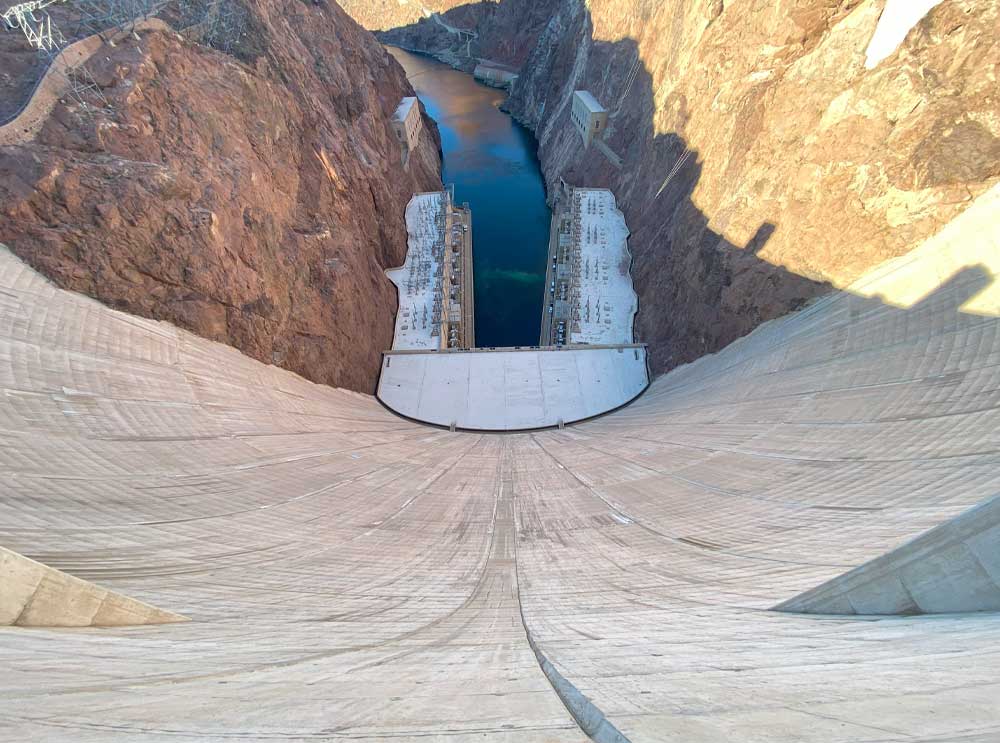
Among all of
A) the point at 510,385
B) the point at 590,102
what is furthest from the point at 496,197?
the point at 510,385

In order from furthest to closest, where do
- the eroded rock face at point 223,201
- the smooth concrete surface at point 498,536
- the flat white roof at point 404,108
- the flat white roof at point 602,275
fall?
the flat white roof at point 404,108 < the flat white roof at point 602,275 < the eroded rock face at point 223,201 < the smooth concrete surface at point 498,536

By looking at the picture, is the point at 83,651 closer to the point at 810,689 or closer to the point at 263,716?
the point at 263,716

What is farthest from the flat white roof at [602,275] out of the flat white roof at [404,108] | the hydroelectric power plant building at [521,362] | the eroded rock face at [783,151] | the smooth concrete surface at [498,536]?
the flat white roof at [404,108]

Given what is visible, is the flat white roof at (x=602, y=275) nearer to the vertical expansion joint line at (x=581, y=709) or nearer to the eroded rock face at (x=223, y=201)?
the eroded rock face at (x=223, y=201)

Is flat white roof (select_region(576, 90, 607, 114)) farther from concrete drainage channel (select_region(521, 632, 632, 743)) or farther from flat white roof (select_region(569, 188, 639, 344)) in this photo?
concrete drainage channel (select_region(521, 632, 632, 743))

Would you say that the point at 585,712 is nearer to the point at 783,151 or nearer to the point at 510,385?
the point at 510,385

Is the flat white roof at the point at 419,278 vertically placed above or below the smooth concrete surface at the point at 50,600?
above
